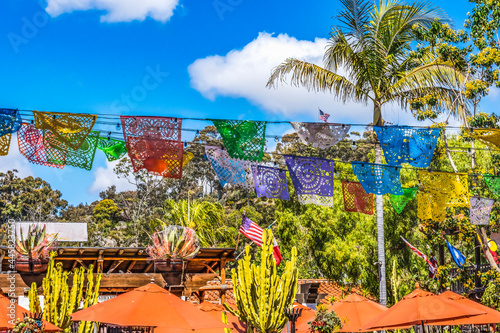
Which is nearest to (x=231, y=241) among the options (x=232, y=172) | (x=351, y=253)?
(x=351, y=253)

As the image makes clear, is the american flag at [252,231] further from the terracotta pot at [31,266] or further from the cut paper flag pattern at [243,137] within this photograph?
the terracotta pot at [31,266]

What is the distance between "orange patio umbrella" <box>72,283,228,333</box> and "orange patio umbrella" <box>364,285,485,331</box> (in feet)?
9.51

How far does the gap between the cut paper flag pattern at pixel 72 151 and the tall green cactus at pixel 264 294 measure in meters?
2.88

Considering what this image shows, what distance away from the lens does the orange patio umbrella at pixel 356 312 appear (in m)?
11.3

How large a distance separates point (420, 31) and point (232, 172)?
8.10 meters

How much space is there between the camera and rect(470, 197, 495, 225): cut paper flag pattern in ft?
42.7

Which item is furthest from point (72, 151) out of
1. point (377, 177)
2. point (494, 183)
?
point (494, 183)

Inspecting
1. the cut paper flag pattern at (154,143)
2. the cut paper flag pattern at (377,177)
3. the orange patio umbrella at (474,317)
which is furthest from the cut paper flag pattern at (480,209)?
the cut paper flag pattern at (154,143)

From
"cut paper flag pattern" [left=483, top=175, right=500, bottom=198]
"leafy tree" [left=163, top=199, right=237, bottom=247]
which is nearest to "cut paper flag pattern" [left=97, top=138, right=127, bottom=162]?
"cut paper flag pattern" [left=483, top=175, right=500, bottom=198]

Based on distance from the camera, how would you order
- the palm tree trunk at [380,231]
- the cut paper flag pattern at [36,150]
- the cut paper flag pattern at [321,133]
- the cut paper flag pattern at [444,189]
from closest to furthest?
1. the cut paper flag pattern at [36,150]
2. the cut paper flag pattern at [321,133]
3. the cut paper flag pattern at [444,189]
4. the palm tree trunk at [380,231]

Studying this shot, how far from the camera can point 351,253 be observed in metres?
24.1

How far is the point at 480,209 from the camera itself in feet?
42.8

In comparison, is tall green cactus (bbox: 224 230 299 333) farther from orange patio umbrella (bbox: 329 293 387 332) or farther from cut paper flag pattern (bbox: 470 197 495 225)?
cut paper flag pattern (bbox: 470 197 495 225)

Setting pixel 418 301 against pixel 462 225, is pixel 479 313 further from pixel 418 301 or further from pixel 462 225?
pixel 462 225
